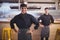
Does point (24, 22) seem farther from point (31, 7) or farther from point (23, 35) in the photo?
point (31, 7)

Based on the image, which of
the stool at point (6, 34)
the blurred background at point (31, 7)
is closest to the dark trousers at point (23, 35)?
the stool at point (6, 34)

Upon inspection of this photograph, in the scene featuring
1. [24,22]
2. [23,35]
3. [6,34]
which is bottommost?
[6,34]

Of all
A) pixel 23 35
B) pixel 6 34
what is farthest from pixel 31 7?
pixel 23 35

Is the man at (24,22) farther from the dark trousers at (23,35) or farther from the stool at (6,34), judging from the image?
the stool at (6,34)

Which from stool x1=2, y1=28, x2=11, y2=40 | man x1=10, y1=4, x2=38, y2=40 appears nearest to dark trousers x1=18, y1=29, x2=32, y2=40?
man x1=10, y1=4, x2=38, y2=40

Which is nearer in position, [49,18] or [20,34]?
[20,34]

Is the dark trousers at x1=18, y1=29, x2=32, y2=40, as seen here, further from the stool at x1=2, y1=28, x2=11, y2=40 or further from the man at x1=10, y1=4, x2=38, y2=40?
the stool at x1=2, y1=28, x2=11, y2=40

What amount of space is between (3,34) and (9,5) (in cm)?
121

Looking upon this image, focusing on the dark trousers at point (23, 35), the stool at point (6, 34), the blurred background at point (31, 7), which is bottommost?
the stool at point (6, 34)

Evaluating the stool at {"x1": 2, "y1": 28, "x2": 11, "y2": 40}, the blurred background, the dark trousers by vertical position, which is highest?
the blurred background

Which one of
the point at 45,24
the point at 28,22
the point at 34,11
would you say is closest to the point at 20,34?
the point at 28,22

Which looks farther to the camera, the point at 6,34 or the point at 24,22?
the point at 6,34

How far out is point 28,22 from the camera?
13.4 ft

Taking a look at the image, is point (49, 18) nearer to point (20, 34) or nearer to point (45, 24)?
point (45, 24)
